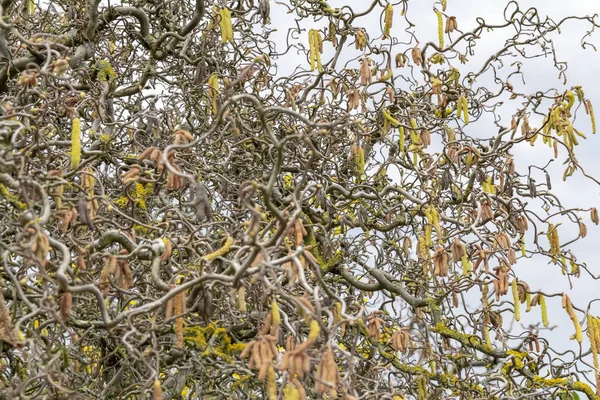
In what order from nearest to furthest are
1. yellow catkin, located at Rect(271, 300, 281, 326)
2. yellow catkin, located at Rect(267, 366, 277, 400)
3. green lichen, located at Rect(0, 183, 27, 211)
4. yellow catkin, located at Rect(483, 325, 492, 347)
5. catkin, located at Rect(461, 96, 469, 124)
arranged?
yellow catkin, located at Rect(267, 366, 277, 400)
yellow catkin, located at Rect(271, 300, 281, 326)
green lichen, located at Rect(0, 183, 27, 211)
yellow catkin, located at Rect(483, 325, 492, 347)
catkin, located at Rect(461, 96, 469, 124)

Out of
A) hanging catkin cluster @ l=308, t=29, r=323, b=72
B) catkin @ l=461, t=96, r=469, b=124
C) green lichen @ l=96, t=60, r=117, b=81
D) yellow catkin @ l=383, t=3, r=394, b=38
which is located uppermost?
yellow catkin @ l=383, t=3, r=394, b=38

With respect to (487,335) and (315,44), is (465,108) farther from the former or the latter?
(487,335)

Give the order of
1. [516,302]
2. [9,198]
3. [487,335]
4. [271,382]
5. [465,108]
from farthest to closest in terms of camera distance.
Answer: [465,108]
[487,335]
[516,302]
[9,198]
[271,382]

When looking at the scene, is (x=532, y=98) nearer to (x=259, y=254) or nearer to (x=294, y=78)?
(x=294, y=78)

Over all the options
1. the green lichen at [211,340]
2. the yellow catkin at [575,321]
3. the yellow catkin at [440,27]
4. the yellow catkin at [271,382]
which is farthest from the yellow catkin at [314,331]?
the yellow catkin at [440,27]

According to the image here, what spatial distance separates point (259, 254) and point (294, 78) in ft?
12.0

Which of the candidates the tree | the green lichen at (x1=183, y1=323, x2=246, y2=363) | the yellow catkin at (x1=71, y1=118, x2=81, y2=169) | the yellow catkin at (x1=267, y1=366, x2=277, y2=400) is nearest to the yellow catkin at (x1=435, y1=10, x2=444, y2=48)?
the tree

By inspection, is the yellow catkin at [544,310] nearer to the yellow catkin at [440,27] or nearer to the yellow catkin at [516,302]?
the yellow catkin at [516,302]

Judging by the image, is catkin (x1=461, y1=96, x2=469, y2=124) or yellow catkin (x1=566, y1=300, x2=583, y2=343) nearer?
yellow catkin (x1=566, y1=300, x2=583, y2=343)

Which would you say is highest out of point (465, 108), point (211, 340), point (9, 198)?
point (465, 108)

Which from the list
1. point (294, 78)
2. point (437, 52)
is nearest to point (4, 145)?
point (294, 78)

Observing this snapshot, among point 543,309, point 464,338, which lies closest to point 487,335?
point 464,338

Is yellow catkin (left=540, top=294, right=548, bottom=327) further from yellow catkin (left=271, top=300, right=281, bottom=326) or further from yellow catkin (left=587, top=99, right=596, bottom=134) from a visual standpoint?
yellow catkin (left=271, top=300, right=281, bottom=326)

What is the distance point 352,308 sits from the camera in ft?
18.0
